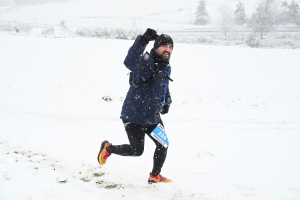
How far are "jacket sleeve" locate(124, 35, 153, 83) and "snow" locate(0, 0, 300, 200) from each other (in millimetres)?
1865

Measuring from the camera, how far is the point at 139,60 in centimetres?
320

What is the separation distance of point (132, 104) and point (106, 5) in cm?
8615

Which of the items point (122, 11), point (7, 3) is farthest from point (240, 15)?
point (7, 3)

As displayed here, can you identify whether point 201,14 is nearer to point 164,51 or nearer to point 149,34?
point 164,51

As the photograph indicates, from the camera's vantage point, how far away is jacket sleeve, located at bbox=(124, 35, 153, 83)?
318cm

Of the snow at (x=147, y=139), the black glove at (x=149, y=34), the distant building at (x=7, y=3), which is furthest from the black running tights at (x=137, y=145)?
the distant building at (x=7, y=3)

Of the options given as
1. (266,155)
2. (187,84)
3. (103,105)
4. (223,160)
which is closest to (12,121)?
(103,105)

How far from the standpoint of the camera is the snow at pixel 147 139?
399 centimetres

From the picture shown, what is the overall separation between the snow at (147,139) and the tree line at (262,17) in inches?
803

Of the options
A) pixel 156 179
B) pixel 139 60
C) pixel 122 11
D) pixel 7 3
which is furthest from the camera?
pixel 7 3

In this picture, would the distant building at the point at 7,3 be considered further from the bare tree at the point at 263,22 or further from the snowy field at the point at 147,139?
the bare tree at the point at 263,22

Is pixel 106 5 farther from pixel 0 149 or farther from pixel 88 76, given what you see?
pixel 0 149

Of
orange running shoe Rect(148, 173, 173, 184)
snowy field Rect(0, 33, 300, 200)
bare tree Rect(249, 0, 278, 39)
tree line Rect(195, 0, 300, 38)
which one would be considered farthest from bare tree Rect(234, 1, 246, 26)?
orange running shoe Rect(148, 173, 173, 184)

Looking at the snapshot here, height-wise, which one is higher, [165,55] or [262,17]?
[262,17]
